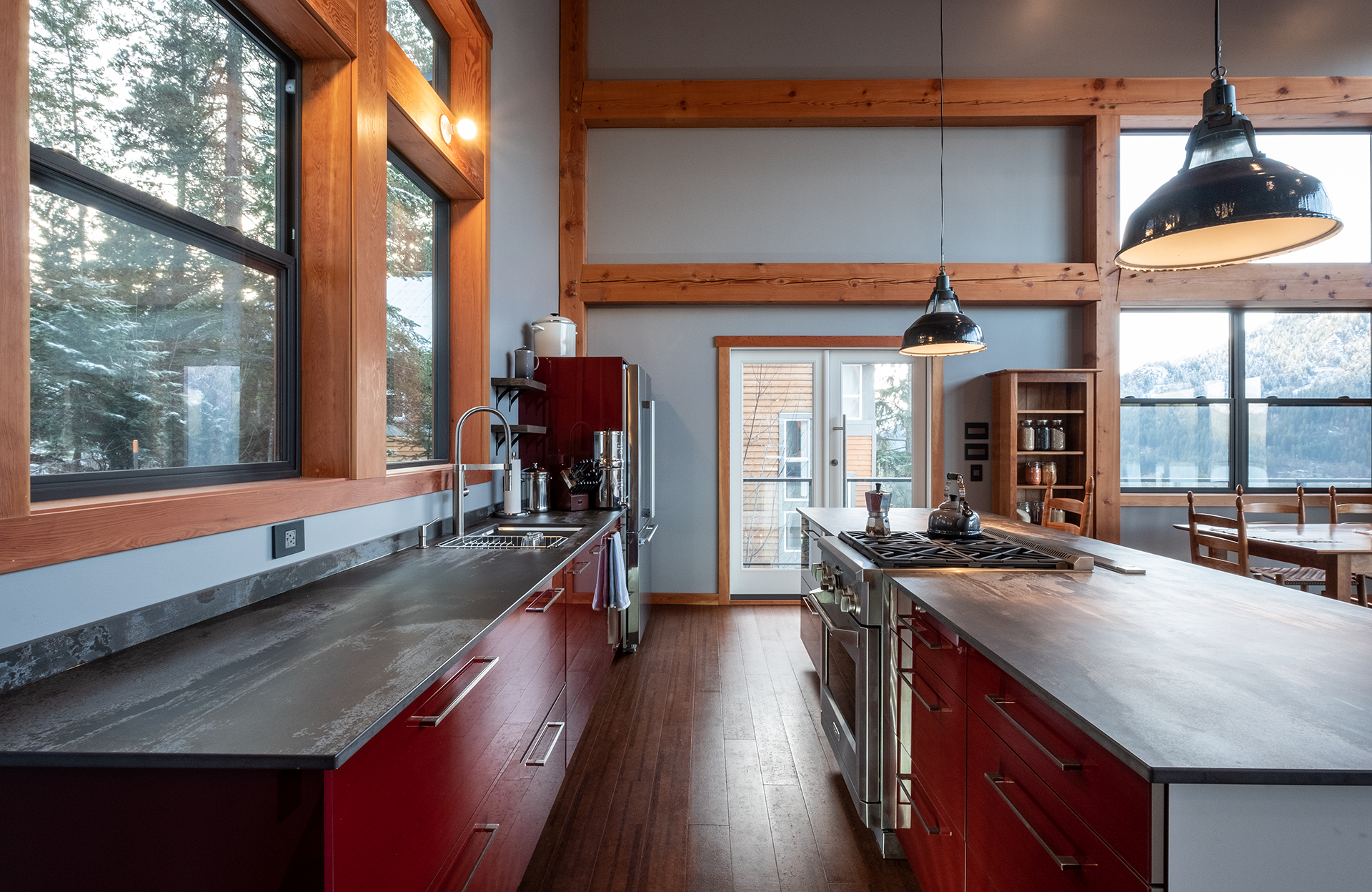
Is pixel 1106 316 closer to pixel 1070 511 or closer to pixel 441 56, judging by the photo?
pixel 1070 511

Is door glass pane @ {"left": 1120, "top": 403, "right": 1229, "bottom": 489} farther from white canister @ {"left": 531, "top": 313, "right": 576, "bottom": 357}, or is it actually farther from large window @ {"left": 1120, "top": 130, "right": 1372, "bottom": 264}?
white canister @ {"left": 531, "top": 313, "right": 576, "bottom": 357}

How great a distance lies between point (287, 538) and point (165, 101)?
112 cm

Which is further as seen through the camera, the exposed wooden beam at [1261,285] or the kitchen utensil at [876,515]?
the exposed wooden beam at [1261,285]

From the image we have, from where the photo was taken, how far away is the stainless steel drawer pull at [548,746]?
1.61 metres

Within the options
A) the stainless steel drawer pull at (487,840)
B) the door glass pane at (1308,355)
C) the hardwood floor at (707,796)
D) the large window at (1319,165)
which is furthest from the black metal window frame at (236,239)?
the door glass pane at (1308,355)

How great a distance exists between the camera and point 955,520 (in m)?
2.38

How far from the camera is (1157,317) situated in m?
4.97

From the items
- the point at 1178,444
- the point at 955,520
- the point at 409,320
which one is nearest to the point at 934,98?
the point at 1178,444

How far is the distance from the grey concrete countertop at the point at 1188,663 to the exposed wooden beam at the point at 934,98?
418cm

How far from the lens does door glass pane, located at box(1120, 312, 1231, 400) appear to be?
4.96 metres

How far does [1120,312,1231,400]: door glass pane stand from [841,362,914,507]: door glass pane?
1.83 meters

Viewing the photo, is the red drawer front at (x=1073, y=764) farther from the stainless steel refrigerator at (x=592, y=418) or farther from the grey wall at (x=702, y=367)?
the grey wall at (x=702, y=367)

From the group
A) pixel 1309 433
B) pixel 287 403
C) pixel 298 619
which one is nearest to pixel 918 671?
pixel 298 619

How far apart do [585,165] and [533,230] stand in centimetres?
115
